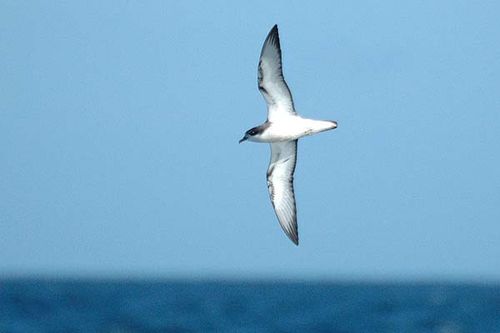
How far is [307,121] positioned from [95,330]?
2986cm

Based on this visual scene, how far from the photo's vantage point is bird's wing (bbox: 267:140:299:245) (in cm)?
2394

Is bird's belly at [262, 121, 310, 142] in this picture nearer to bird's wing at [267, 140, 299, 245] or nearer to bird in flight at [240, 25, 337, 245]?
bird in flight at [240, 25, 337, 245]

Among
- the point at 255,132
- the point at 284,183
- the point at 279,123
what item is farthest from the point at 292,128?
the point at 284,183

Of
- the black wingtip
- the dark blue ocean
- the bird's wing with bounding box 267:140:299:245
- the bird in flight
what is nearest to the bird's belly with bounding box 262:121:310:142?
the bird in flight

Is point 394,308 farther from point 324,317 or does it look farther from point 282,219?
point 282,219

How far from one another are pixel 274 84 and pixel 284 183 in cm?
237

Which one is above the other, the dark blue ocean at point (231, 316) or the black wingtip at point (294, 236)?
the black wingtip at point (294, 236)

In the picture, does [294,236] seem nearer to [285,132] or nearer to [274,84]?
[285,132]

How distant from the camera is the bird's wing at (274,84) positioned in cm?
2233

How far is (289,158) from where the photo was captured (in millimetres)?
24000

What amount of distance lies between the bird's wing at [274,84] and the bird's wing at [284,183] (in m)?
1.34

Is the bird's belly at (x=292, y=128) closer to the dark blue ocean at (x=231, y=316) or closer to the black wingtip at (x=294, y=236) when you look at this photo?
the black wingtip at (x=294, y=236)

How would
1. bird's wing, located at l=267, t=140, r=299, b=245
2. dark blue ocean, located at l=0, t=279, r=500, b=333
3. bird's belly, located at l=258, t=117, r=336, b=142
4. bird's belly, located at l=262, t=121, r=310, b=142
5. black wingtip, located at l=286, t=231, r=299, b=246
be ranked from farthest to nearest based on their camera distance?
1. dark blue ocean, located at l=0, t=279, r=500, b=333
2. bird's wing, located at l=267, t=140, r=299, b=245
3. black wingtip, located at l=286, t=231, r=299, b=246
4. bird's belly, located at l=262, t=121, r=310, b=142
5. bird's belly, located at l=258, t=117, r=336, b=142

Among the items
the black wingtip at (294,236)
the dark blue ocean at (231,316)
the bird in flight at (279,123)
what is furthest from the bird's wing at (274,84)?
the dark blue ocean at (231,316)
